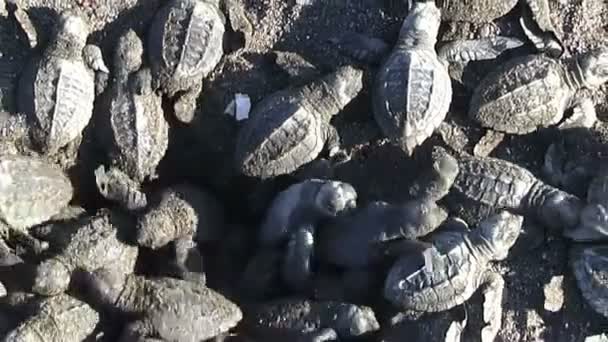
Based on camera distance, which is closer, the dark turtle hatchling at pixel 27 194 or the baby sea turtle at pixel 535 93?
the dark turtle hatchling at pixel 27 194

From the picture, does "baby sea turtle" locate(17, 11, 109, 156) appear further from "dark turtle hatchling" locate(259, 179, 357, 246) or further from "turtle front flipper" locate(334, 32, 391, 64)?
"turtle front flipper" locate(334, 32, 391, 64)

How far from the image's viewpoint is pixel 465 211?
8.88 feet

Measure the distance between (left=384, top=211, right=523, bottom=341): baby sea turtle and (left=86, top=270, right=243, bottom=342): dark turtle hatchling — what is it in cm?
50

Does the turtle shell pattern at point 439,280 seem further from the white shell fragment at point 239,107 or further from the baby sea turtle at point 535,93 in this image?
the white shell fragment at point 239,107

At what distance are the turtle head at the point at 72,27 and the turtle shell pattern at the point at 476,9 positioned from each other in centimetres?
114

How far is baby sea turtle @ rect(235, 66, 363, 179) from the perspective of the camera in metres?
2.68

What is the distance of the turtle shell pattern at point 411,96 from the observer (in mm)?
2648

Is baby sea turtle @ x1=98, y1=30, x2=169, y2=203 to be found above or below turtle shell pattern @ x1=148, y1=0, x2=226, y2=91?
below

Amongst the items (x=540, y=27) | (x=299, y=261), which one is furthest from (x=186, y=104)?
(x=540, y=27)

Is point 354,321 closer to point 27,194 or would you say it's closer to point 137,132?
point 137,132

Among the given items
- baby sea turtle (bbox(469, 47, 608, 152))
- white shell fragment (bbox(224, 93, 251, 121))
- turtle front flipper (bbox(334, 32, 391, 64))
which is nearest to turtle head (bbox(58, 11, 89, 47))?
white shell fragment (bbox(224, 93, 251, 121))

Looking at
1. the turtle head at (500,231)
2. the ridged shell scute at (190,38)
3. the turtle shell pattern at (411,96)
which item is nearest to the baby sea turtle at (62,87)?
the ridged shell scute at (190,38)

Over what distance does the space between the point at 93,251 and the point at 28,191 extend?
0.26m

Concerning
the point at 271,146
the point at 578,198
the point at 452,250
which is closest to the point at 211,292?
the point at 271,146
